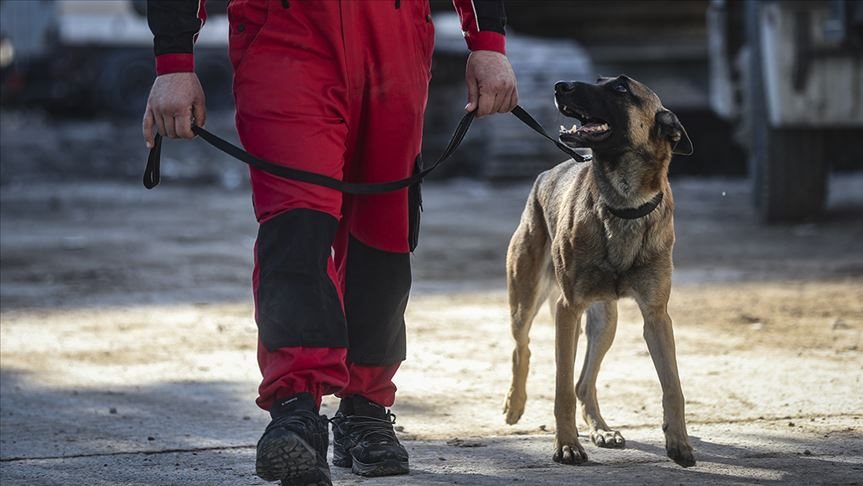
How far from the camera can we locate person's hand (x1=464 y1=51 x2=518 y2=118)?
402 cm

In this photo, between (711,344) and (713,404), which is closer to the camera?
(713,404)

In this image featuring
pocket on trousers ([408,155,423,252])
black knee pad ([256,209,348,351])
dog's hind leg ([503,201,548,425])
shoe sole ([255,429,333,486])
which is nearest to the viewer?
shoe sole ([255,429,333,486])

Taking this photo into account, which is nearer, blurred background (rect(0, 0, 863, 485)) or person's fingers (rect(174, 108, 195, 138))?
person's fingers (rect(174, 108, 195, 138))

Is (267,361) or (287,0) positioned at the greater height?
(287,0)

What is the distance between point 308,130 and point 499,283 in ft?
15.1


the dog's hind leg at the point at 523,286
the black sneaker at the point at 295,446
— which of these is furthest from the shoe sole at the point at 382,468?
the dog's hind leg at the point at 523,286

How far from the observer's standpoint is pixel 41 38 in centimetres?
2436

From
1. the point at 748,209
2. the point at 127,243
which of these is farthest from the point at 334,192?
the point at 748,209

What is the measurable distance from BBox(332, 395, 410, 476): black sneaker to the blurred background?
8 centimetres

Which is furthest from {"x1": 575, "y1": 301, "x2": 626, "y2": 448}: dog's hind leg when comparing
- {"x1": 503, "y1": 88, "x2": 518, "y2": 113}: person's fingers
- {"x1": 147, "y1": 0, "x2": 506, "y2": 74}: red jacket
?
{"x1": 147, "y1": 0, "x2": 506, "y2": 74}: red jacket

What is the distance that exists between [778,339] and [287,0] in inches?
130

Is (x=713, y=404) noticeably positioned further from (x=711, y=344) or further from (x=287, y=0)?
(x=287, y=0)

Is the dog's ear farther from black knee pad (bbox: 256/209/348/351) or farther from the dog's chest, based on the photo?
black knee pad (bbox: 256/209/348/351)

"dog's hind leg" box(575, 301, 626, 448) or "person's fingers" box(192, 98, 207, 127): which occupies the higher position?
"person's fingers" box(192, 98, 207, 127)
